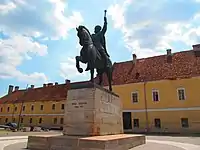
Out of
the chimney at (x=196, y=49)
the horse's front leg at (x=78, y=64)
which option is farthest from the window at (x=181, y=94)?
the horse's front leg at (x=78, y=64)

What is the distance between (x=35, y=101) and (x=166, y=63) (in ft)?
101

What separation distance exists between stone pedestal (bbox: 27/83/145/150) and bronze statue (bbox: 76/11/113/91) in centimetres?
100

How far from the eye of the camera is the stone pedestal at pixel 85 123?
829cm

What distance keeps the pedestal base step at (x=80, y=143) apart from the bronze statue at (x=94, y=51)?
3.12 m

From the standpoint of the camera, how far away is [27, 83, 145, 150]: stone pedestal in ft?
27.2

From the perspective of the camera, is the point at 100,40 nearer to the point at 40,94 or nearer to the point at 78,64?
the point at 78,64

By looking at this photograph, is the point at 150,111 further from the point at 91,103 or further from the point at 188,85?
the point at 91,103

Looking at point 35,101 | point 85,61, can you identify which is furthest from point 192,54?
point 35,101

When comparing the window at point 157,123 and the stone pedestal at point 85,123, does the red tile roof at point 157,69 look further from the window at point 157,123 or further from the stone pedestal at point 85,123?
the stone pedestal at point 85,123

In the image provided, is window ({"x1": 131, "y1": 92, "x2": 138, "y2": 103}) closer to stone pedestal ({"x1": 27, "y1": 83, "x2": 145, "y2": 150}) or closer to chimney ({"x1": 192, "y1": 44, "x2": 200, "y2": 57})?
chimney ({"x1": 192, "y1": 44, "x2": 200, "y2": 57})

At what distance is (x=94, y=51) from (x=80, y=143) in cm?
452

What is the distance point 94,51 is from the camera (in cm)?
1045

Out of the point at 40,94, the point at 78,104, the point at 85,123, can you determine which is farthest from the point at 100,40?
the point at 40,94

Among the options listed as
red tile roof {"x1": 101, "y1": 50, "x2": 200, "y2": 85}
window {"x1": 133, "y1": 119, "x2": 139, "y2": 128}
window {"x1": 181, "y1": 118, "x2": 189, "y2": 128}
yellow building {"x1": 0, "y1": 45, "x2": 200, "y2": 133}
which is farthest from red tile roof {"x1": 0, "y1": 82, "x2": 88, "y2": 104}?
window {"x1": 181, "y1": 118, "x2": 189, "y2": 128}
